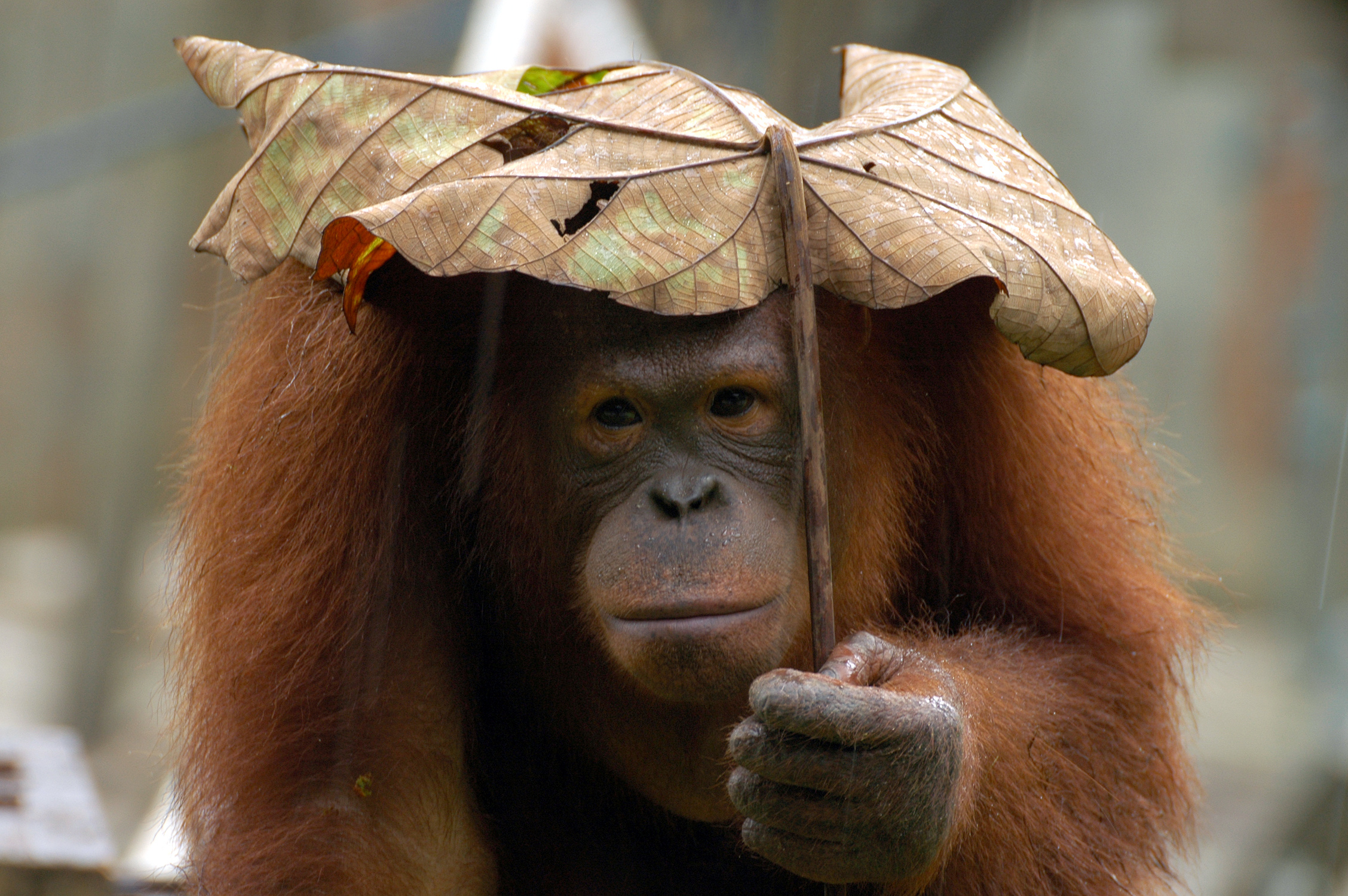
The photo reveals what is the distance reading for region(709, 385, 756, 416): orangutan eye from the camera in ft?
6.77

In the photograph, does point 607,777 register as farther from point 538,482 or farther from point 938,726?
point 938,726

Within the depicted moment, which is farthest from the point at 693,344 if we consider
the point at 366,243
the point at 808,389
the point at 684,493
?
the point at 366,243

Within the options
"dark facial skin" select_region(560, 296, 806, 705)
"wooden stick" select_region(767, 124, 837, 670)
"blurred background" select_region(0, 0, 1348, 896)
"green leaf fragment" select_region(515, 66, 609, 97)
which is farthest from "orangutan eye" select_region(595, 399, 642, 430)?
"blurred background" select_region(0, 0, 1348, 896)

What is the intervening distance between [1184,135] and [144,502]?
24.7 feet

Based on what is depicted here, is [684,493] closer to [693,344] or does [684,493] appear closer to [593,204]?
[693,344]

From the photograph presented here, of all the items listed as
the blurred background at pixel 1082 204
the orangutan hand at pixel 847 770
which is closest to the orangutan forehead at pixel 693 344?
the orangutan hand at pixel 847 770

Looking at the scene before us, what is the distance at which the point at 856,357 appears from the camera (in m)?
2.39

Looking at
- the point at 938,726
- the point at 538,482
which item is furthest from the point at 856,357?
the point at 938,726

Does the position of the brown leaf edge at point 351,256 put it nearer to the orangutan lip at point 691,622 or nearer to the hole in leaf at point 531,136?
the hole in leaf at point 531,136

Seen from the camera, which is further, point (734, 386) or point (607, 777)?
point (607, 777)

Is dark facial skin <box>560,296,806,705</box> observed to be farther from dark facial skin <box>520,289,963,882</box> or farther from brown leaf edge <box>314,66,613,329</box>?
brown leaf edge <box>314,66,613,329</box>

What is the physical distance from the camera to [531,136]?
2090 millimetres

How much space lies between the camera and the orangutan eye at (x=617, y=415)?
2.12 metres

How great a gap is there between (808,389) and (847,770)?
19.1 inches
